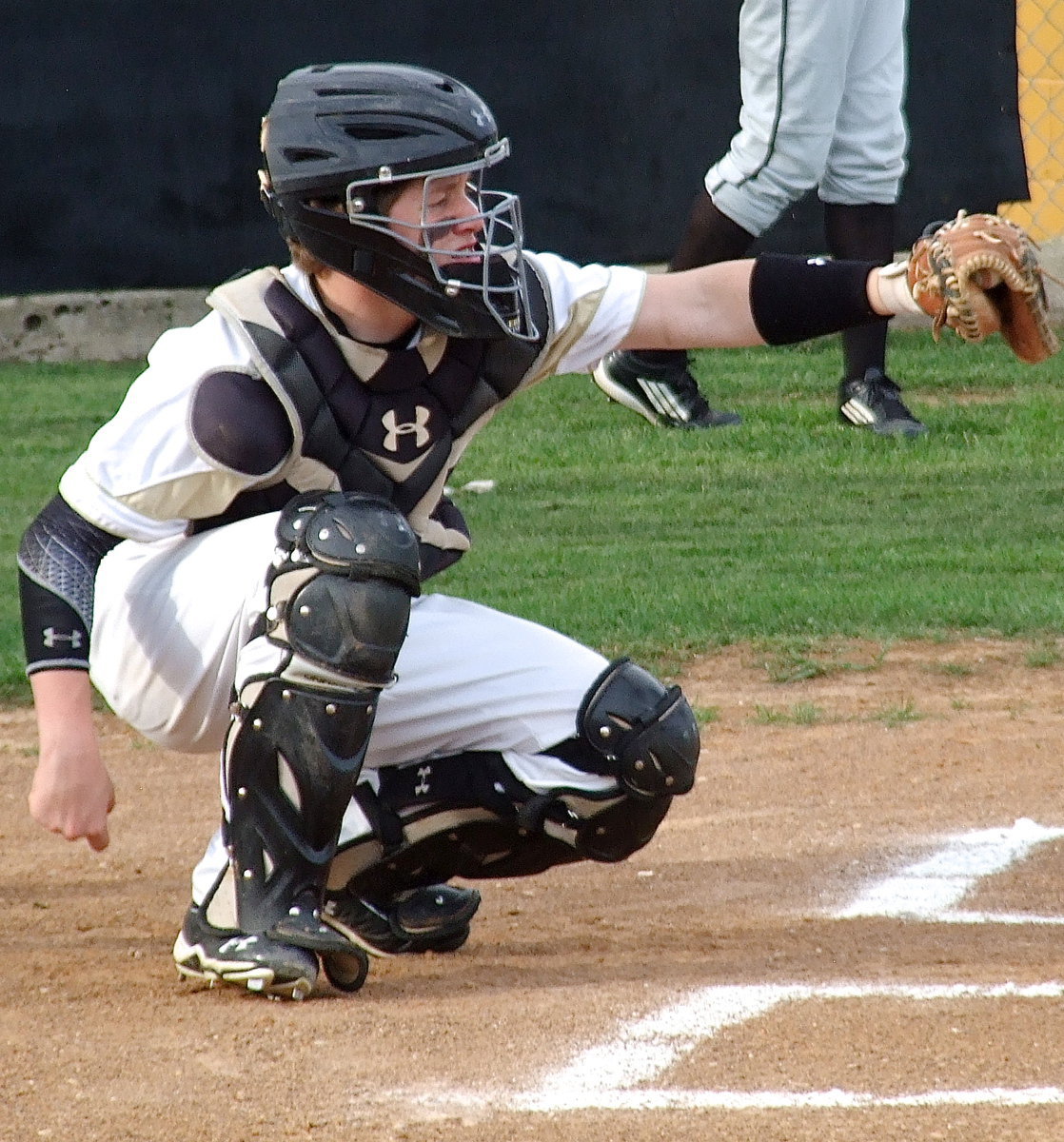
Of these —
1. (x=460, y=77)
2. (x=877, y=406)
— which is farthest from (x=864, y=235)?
(x=460, y=77)

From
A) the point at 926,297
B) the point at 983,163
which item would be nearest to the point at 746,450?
the point at 983,163

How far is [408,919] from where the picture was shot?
3174 mm

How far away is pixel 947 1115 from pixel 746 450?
5323 mm

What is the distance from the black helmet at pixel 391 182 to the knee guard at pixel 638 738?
23.5 inches

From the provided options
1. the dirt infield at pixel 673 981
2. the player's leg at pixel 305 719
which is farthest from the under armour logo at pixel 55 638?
the dirt infield at pixel 673 981

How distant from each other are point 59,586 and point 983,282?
143 cm

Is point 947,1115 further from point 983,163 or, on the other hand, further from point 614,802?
point 983,163

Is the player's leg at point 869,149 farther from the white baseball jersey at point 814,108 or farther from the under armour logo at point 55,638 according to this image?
the under armour logo at point 55,638

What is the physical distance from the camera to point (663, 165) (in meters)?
9.71

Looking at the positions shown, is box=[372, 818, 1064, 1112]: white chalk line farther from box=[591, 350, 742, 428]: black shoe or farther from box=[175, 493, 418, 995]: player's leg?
box=[591, 350, 742, 428]: black shoe

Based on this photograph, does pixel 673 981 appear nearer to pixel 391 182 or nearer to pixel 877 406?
pixel 391 182

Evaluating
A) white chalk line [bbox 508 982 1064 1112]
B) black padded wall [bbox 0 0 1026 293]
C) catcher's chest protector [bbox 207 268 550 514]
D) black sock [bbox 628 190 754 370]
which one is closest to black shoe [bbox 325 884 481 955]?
white chalk line [bbox 508 982 1064 1112]

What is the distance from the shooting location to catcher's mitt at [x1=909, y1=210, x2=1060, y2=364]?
2887 millimetres

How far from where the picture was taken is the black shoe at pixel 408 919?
10.4ft
